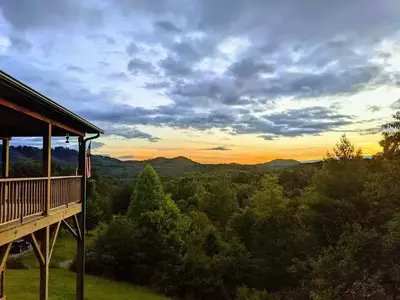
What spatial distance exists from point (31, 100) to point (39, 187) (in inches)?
76.5

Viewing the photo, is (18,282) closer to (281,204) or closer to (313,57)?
(281,204)

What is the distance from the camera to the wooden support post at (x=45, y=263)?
8508 mm

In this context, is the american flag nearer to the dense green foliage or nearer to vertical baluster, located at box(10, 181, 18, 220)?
vertical baluster, located at box(10, 181, 18, 220)

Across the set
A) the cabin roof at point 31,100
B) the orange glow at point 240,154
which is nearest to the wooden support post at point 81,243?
the cabin roof at point 31,100

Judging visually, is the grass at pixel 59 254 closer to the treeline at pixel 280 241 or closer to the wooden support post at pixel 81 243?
the treeline at pixel 280 241

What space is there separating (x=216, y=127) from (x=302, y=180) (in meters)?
11.5

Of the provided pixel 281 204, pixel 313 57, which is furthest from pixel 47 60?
pixel 281 204

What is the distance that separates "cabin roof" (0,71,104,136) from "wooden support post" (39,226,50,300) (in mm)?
2535

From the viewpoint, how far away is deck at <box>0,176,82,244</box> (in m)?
6.51

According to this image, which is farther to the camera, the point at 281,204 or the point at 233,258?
the point at 281,204

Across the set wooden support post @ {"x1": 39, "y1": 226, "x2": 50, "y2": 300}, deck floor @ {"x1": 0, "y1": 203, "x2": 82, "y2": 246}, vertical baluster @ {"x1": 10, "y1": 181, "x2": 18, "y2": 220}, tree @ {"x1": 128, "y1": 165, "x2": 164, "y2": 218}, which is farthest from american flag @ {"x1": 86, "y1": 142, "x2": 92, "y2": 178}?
tree @ {"x1": 128, "y1": 165, "x2": 164, "y2": 218}

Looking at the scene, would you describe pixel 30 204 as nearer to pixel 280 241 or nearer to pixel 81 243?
pixel 81 243

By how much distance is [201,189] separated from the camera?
4856 centimetres

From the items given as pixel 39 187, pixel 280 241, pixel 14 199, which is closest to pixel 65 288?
pixel 280 241
